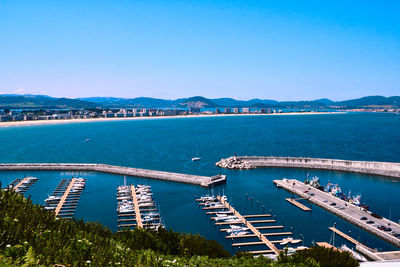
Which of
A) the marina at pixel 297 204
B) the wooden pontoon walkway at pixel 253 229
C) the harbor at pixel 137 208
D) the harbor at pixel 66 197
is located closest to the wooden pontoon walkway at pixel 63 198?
the harbor at pixel 66 197

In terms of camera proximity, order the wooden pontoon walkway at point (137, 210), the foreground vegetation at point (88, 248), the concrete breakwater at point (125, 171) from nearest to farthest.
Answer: the foreground vegetation at point (88, 248) < the wooden pontoon walkway at point (137, 210) < the concrete breakwater at point (125, 171)

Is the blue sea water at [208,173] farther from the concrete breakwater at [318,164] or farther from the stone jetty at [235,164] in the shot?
the concrete breakwater at [318,164]

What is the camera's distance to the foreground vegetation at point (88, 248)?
10930mm

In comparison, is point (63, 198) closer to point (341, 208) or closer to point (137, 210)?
point (137, 210)

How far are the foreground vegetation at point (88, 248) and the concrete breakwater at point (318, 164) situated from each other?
4339 cm

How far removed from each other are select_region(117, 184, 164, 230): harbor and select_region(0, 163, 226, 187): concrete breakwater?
714 centimetres

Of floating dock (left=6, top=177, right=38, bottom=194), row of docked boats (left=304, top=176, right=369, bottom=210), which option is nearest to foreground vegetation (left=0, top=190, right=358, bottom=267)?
row of docked boats (left=304, top=176, right=369, bottom=210)

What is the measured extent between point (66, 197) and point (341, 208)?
36.7 m

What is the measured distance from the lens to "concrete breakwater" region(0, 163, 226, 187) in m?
50.8

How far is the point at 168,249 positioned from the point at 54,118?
203497mm

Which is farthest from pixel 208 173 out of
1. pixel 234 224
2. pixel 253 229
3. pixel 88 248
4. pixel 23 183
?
pixel 88 248

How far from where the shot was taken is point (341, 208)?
121ft

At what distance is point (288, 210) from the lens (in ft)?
125

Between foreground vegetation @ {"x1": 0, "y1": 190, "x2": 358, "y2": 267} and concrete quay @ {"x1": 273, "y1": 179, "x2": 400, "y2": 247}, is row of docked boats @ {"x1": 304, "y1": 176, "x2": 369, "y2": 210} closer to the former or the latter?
concrete quay @ {"x1": 273, "y1": 179, "x2": 400, "y2": 247}
